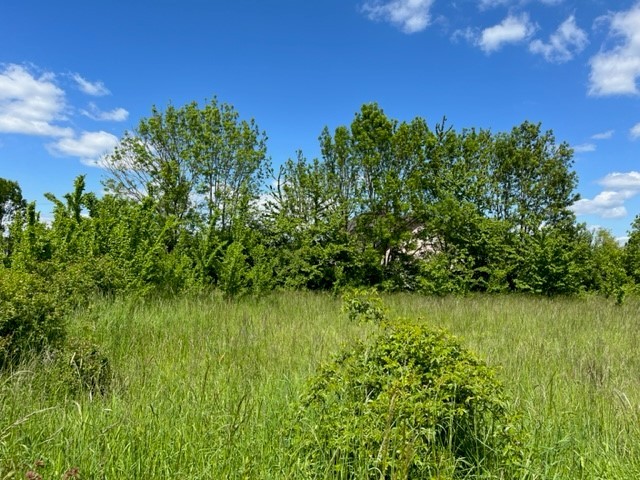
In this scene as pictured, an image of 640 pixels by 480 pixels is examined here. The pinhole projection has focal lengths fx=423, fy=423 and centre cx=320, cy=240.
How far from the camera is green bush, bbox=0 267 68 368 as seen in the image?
4.05 meters

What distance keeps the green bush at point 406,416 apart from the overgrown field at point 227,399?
168 millimetres

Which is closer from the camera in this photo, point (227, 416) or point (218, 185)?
point (227, 416)

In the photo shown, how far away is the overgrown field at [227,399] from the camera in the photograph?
97.0 inches

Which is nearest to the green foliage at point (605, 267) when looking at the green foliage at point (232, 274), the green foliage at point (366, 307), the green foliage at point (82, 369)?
the green foliage at point (232, 274)

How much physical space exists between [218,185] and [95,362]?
44.4 feet

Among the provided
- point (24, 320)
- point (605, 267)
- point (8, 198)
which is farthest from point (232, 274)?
point (8, 198)

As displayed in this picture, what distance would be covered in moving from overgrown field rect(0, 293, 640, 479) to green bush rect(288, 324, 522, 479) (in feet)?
0.55

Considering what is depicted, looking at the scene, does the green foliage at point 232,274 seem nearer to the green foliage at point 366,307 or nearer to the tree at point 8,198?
the green foliage at point 366,307

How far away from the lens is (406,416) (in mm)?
2307

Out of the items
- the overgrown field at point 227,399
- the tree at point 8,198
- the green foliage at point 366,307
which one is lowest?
the overgrown field at point 227,399

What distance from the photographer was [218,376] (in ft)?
13.0

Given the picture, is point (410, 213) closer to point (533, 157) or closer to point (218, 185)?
point (218, 185)

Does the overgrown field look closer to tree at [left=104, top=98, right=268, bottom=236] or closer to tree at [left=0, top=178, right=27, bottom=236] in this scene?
tree at [left=104, top=98, right=268, bottom=236]

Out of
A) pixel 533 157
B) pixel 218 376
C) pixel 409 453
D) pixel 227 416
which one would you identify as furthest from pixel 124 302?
pixel 533 157
